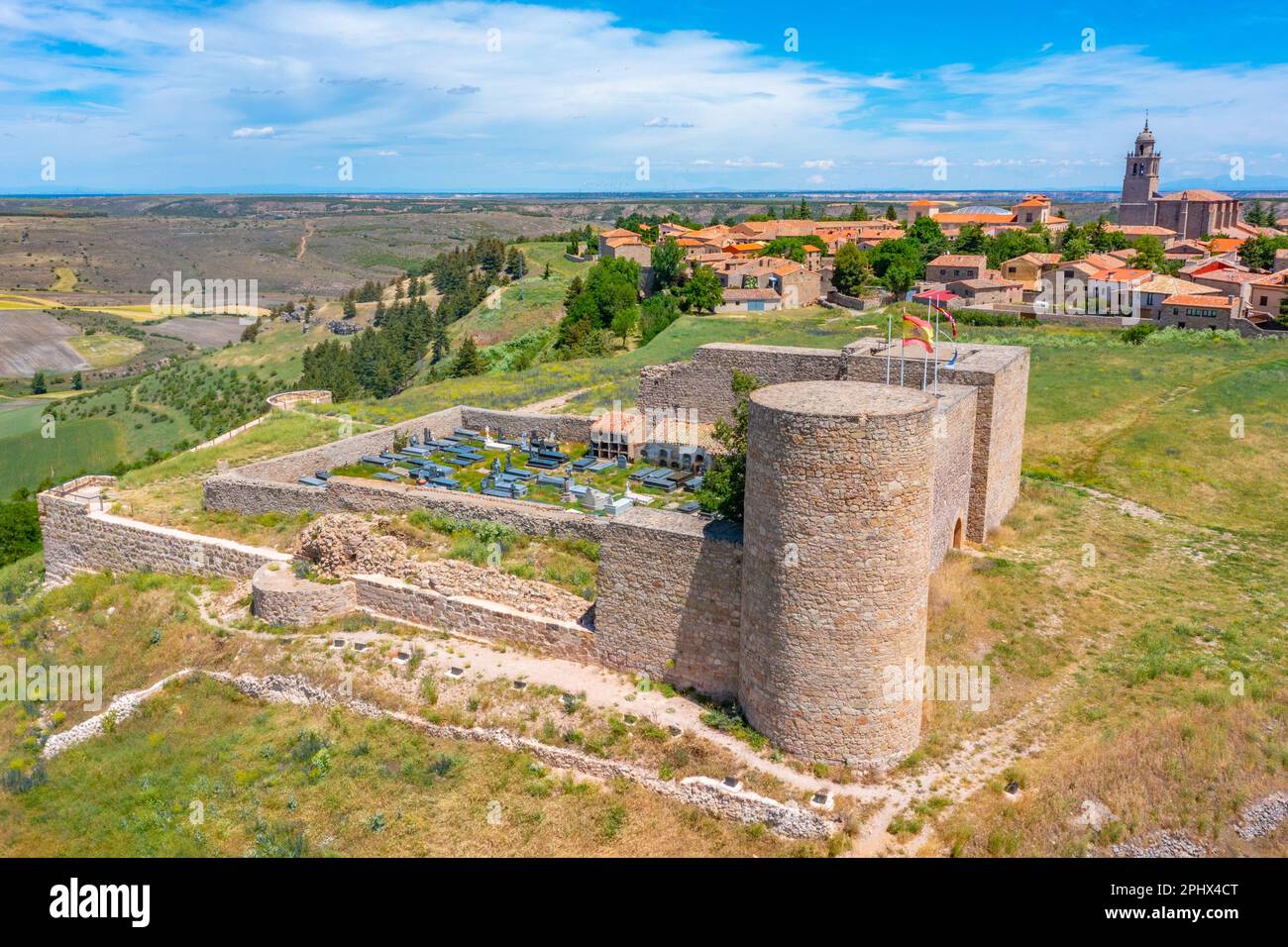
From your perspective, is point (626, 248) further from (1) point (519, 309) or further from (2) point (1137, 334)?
(2) point (1137, 334)

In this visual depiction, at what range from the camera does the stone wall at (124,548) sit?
68.1 feet

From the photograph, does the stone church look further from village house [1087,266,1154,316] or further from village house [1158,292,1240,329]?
village house [1158,292,1240,329]

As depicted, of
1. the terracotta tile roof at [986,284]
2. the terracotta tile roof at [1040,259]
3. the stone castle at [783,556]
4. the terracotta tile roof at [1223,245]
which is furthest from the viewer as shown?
the terracotta tile roof at [1223,245]

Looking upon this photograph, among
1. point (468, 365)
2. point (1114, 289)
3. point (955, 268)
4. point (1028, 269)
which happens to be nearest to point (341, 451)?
point (468, 365)

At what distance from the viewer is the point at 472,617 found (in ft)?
56.2

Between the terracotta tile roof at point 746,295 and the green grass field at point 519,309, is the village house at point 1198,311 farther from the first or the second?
the green grass field at point 519,309

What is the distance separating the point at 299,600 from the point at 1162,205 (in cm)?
11721

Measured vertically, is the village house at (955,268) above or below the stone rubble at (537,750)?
above

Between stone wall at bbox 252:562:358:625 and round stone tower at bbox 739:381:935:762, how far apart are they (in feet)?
30.0

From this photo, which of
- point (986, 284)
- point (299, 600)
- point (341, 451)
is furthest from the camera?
point (986, 284)

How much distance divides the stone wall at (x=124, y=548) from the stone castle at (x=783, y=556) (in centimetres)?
6

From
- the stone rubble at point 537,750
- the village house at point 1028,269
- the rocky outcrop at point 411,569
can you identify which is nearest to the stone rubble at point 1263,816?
the stone rubble at point 537,750

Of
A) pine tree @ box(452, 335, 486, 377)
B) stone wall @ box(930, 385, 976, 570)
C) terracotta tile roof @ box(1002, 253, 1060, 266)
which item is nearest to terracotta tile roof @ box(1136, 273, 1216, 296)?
terracotta tile roof @ box(1002, 253, 1060, 266)

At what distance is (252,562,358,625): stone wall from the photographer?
17.9 m
